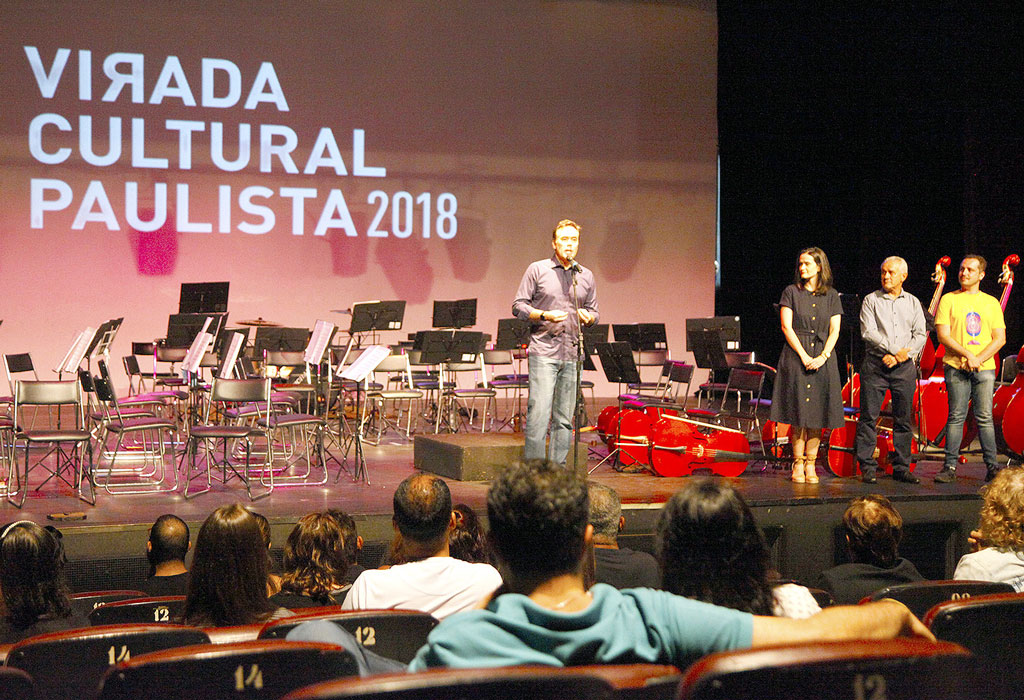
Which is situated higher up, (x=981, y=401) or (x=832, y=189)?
(x=832, y=189)

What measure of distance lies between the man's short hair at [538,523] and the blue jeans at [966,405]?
551cm

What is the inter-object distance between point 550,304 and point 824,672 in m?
4.49

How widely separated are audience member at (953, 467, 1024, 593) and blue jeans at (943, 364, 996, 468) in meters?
→ 3.58

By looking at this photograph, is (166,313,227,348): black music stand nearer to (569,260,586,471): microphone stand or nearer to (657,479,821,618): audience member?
(569,260,586,471): microphone stand

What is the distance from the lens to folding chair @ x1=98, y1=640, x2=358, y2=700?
146 cm

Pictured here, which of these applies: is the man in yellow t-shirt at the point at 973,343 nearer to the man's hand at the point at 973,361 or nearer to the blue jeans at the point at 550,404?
the man's hand at the point at 973,361

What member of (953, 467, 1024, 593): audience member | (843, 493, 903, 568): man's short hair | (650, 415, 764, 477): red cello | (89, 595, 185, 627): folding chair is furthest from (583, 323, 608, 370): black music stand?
(89, 595, 185, 627): folding chair

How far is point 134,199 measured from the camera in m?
11.0

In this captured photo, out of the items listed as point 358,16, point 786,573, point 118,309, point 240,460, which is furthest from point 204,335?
point 358,16

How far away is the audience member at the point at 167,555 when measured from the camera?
3346 mm

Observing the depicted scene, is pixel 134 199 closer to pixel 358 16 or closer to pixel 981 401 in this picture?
pixel 358 16

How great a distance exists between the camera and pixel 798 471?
6348 mm

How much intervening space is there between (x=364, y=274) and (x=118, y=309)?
9.27ft

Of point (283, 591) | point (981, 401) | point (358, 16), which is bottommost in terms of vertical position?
point (283, 591)
